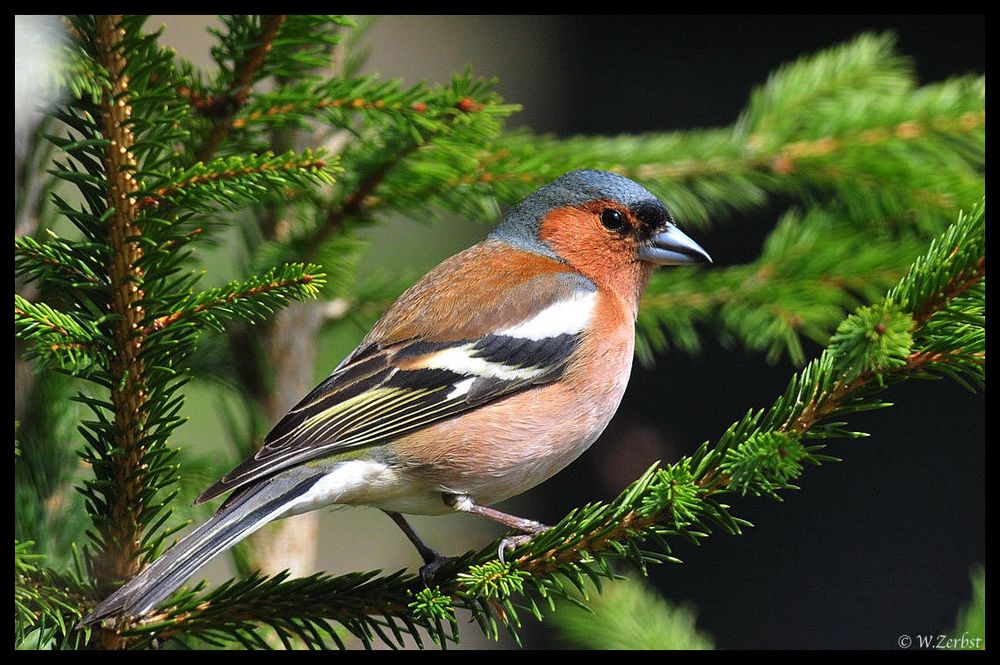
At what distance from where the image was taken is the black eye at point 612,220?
269cm

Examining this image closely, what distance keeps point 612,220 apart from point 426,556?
1109 millimetres

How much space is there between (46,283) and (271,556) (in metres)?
1.04

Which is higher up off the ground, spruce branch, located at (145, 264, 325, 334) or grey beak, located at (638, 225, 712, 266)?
grey beak, located at (638, 225, 712, 266)

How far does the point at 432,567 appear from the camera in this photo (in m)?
2.05

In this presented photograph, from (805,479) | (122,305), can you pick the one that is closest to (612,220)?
(122,305)

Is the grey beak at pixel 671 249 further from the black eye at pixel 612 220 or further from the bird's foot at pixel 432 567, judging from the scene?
the bird's foot at pixel 432 567

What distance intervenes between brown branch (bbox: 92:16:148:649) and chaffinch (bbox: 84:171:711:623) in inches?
7.4

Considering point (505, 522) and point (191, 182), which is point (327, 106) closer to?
point (191, 182)

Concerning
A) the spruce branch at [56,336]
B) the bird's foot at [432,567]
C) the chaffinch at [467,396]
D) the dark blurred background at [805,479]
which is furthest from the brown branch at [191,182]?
the dark blurred background at [805,479]

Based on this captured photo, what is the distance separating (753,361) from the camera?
Result: 4.77 metres

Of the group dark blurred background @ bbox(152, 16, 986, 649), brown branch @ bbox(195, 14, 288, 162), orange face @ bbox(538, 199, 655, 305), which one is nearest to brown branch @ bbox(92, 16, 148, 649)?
brown branch @ bbox(195, 14, 288, 162)

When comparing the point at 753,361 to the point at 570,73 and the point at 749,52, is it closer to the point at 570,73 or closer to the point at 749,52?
the point at 749,52

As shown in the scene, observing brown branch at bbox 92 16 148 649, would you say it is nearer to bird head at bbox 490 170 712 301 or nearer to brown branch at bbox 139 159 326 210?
brown branch at bbox 139 159 326 210

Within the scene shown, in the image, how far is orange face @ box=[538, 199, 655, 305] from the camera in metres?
2.68
